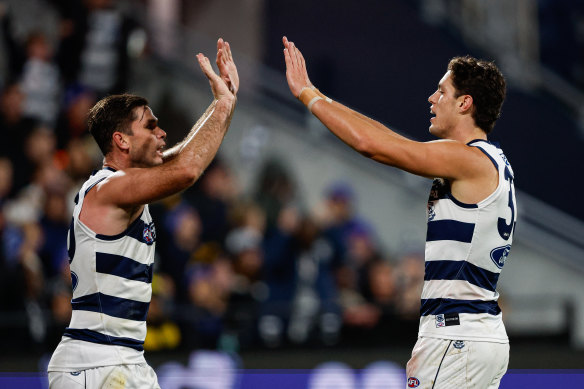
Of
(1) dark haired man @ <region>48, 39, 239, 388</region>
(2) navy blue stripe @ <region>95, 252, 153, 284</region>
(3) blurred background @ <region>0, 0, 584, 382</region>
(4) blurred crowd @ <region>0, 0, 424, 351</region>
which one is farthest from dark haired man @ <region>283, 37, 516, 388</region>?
(4) blurred crowd @ <region>0, 0, 424, 351</region>

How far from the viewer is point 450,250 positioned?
4.15m

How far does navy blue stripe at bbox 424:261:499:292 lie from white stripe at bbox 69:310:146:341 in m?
1.55

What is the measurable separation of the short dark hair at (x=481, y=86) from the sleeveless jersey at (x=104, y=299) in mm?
1826

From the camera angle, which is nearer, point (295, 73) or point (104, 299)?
point (104, 299)

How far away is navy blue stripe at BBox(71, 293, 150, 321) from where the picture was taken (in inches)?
165

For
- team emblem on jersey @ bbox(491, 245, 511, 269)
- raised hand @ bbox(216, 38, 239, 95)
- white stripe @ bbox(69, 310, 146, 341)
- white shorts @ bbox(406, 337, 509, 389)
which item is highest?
raised hand @ bbox(216, 38, 239, 95)

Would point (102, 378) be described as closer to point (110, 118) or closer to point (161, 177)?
point (161, 177)

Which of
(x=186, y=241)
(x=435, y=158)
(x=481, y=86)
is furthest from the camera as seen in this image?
(x=186, y=241)

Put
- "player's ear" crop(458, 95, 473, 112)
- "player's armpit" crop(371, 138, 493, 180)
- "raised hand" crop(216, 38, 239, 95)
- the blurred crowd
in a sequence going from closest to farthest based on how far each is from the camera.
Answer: "player's armpit" crop(371, 138, 493, 180)
"player's ear" crop(458, 95, 473, 112)
"raised hand" crop(216, 38, 239, 95)
the blurred crowd

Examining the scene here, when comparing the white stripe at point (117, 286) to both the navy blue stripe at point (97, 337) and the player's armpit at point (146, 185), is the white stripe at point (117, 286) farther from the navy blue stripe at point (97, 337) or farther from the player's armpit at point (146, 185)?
the player's armpit at point (146, 185)

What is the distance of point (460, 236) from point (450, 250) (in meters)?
0.09

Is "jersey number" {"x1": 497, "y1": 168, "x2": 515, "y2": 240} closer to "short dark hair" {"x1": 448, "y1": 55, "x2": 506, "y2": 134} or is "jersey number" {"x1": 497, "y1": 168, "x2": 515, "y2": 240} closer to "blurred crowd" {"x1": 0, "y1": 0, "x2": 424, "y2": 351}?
"short dark hair" {"x1": 448, "y1": 55, "x2": 506, "y2": 134}

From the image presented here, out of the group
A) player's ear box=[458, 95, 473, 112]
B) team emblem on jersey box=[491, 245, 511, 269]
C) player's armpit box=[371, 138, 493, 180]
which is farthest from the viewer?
player's ear box=[458, 95, 473, 112]

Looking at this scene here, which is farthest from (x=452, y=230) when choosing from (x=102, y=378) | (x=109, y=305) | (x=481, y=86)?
(x=102, y=378)
